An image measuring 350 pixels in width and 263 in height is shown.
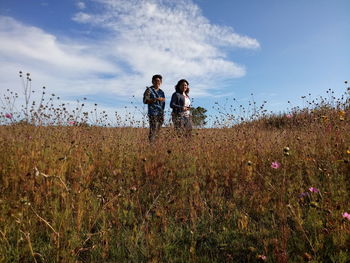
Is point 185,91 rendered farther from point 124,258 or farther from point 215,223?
point 124,258

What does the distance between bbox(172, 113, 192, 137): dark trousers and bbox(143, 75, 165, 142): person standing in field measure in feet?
1.12

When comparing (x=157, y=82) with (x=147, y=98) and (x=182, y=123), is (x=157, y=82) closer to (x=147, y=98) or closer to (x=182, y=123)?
(x=147, y=98)

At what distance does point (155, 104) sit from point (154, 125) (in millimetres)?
599

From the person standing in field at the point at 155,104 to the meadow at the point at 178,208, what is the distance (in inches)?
59.3

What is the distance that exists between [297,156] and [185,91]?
3.89 metres

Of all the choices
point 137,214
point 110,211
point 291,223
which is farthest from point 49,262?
point 291,223

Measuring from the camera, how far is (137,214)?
2.67 metres

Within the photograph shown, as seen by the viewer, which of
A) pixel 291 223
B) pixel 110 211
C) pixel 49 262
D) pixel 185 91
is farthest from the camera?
pixel 185 91

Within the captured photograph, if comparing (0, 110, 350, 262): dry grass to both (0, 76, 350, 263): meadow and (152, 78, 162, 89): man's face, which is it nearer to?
(0, 76, 350, 263): meadow

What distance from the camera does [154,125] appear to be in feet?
19.5

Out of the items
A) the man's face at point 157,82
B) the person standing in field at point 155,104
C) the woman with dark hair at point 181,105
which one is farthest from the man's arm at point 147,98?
the woman with dark hair at point 181,105

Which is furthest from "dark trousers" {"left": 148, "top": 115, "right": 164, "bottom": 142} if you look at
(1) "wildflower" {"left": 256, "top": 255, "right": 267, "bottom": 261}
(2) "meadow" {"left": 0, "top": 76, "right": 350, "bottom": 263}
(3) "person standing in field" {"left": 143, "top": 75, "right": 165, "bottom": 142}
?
(1) "wildflower" {"left": 256, "top": 255, "right": 267, "bottom": 261}

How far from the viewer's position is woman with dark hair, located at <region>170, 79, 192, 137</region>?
6.20 meters

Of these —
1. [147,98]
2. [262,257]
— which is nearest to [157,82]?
[147,98]
